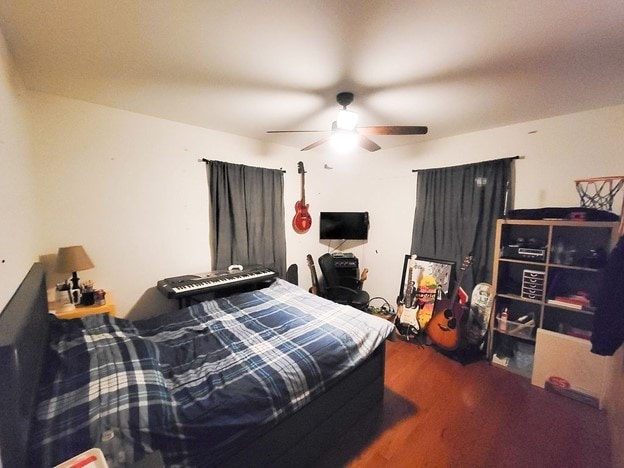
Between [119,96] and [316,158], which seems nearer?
[119,96]

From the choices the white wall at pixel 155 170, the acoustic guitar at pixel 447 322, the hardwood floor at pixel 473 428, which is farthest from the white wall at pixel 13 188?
the acoustic guitar at pixel 447 322

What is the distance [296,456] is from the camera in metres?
1.31

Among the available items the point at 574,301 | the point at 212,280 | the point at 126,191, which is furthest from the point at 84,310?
the point at 574,301

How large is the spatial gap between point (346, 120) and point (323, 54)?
0.43 m

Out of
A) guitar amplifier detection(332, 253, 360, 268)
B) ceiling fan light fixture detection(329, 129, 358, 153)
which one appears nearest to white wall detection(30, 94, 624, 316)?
guitar amplifier detection(332, 253, 360, 268)

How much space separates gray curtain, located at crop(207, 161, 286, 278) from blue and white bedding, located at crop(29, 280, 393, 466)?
98 centimetres

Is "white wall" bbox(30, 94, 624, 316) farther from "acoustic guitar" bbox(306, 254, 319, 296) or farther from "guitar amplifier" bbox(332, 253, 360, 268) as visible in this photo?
"acoustic guitar" bbox(306, 254, 319, 296)


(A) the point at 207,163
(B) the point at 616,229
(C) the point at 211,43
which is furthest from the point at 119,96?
(B) the point at 616,229

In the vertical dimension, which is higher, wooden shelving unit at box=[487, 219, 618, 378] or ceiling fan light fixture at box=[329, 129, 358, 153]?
ceiling fan light fixture at box=[329, 129, 358, 153]

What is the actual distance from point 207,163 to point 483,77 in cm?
246

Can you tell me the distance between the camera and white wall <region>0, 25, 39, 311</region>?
110cm

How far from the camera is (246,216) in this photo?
2.88 metres

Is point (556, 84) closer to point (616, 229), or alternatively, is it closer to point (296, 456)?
point (616, 229)

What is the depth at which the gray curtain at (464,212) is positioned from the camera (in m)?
2.52
